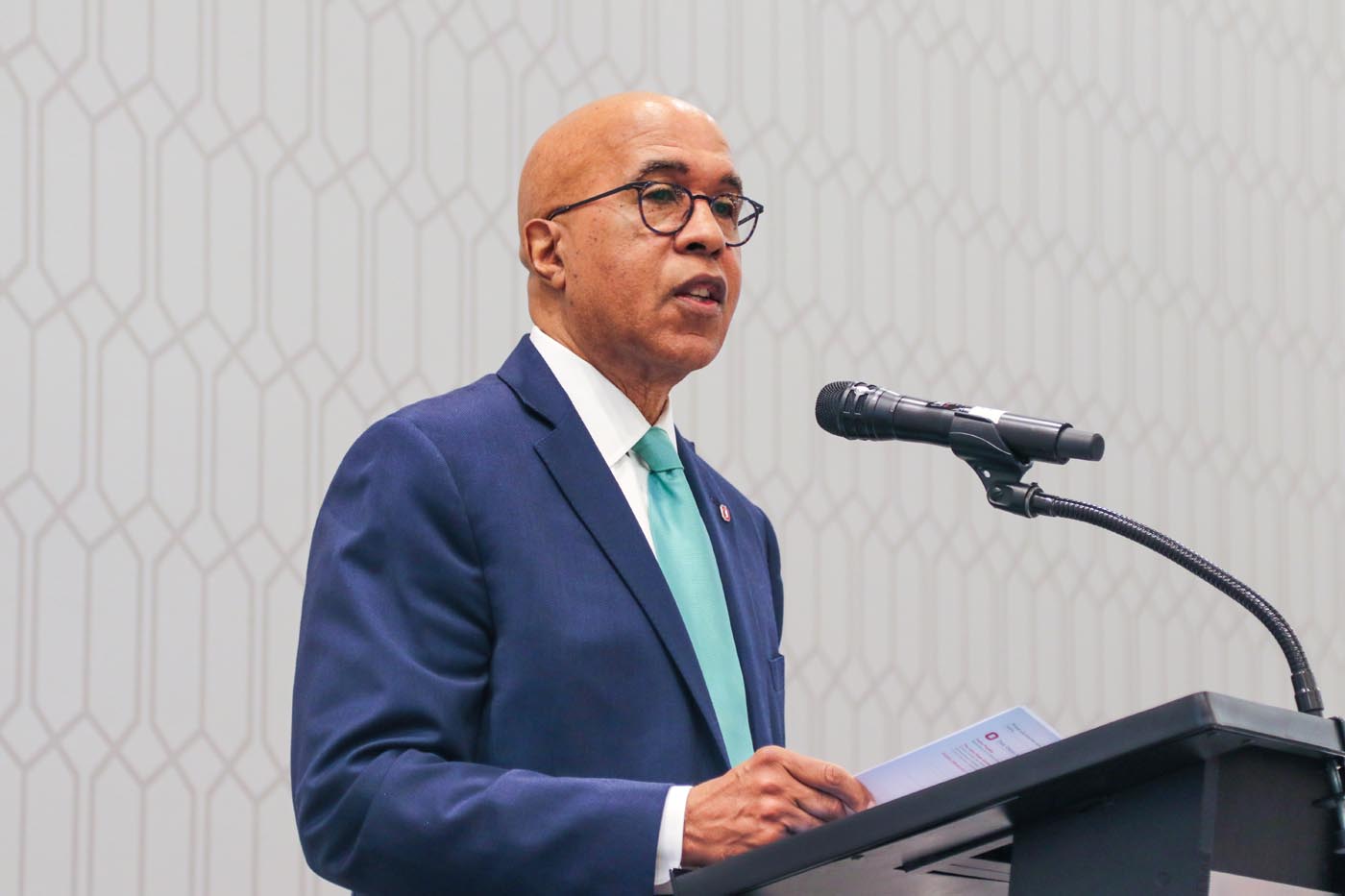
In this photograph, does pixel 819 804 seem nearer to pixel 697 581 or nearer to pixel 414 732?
pixel 414 732

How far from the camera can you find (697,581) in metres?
1.69

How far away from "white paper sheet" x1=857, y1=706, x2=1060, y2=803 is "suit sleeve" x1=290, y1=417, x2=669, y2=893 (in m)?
0.25

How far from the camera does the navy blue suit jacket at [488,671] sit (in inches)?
53.3

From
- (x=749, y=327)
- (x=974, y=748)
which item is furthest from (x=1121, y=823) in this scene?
(x=749, y=327)

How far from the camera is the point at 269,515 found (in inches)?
106

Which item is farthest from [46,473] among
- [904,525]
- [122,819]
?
[904,525]

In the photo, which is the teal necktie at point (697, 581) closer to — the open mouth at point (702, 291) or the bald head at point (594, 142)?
the open mouth at point (702, 291)

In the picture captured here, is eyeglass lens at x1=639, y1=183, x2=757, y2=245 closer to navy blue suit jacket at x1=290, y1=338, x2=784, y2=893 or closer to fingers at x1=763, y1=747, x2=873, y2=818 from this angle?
navy blue suit jacket at x1=290, y1=338, x2=784, y2=893

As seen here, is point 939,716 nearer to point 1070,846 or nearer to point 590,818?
point 590,818

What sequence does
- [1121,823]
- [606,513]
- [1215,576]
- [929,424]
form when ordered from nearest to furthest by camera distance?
[1121,823]
[1215,576]
[929,424]
[606,513]

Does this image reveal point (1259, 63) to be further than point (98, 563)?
Yes

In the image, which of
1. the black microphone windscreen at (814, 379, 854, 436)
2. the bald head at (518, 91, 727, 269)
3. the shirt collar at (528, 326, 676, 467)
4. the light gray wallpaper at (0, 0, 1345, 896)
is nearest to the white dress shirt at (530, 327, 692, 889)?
the shirt collar at (528, 326, 676, 467)

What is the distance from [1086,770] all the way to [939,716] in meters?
2.33

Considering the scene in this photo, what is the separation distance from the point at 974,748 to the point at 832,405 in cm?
46
